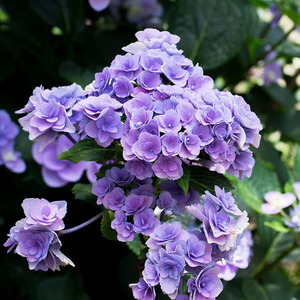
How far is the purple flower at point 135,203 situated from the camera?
70 centimetres

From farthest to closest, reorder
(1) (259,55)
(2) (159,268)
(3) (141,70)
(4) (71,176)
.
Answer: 1. (1) (259,55)
2. (4) (71,176)
3. (3) (141,70)
4. (2) (159,268)

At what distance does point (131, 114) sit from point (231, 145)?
0.15 meters

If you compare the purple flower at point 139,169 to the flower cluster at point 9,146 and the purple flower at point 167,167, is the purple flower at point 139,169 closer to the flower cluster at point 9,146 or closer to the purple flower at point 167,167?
the purple flower at point 167,167

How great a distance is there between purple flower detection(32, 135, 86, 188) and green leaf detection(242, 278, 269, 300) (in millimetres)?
526

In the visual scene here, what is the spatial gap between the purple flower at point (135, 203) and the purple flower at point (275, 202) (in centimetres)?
43

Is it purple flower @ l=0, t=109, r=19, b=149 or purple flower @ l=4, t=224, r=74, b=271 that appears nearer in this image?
purple flower @ l=4, t=224, r=74, b=271

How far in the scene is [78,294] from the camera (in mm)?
1288

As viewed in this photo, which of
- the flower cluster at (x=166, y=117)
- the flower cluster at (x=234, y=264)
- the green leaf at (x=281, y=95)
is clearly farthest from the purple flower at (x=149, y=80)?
the green leaf at (x=281, y=95)

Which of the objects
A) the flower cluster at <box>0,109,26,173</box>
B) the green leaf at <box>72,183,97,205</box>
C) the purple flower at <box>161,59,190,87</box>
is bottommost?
the flower cluster at <box>0,109,26,173</box>

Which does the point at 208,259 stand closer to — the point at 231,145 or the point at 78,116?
the point at 231,145

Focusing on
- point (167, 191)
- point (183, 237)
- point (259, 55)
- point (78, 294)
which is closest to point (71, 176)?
point (78, 294)

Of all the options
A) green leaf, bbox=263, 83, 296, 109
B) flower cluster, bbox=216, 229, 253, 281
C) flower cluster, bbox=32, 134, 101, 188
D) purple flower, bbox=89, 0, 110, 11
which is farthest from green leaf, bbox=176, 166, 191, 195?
green leaf, bbox=263, 83, 296, 109

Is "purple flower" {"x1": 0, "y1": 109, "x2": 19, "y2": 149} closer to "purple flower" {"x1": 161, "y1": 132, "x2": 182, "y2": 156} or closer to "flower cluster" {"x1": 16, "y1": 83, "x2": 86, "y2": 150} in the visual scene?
"flower cluster" {"x1": 16, "y1": 83, "x2": 86, "y2": 150}

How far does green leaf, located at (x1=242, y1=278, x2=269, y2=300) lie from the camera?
1.24 metres
